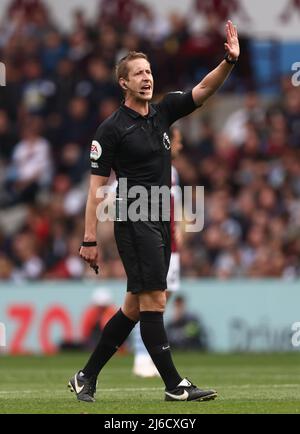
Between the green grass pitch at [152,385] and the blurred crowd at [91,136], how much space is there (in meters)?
2.35

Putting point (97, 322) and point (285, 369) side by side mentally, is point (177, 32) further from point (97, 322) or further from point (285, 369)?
point (285, 369)

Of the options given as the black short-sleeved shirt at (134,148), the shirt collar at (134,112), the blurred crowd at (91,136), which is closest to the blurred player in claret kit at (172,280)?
the shirt collar at (134,112)

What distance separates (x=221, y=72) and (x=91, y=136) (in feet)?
41.3

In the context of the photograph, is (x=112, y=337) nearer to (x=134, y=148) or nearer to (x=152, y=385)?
(x=134, y=148)

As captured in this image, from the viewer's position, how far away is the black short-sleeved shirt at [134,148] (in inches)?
385

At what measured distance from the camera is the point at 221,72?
32.1ft

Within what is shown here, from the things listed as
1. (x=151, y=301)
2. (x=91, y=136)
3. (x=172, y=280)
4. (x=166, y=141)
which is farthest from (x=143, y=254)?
(x=91, y=136)

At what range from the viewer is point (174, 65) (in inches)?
875

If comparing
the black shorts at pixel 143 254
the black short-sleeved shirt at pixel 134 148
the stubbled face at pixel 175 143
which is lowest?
the black shorts at pixel 143 254

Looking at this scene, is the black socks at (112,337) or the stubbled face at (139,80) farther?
the black socks at (112,337)

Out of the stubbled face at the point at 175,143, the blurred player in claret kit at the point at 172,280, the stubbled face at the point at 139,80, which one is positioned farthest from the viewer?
the blurred player in claret kit at the point at 172,280

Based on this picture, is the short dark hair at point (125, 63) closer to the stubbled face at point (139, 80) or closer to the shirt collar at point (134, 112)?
the stubbled face at point (139, 80)

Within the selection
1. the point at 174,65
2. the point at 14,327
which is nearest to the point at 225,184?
the point at 174,65

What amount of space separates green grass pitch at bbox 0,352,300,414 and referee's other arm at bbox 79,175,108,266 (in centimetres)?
104
